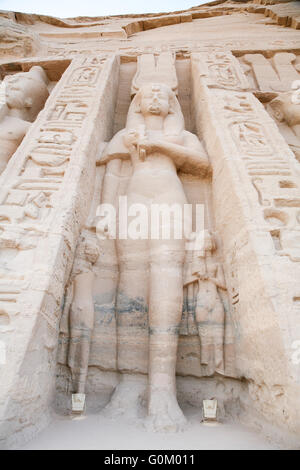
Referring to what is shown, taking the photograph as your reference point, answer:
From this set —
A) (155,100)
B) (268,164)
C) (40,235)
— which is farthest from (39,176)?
(268,164)

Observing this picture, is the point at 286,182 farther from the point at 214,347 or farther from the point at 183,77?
the point at 183,77

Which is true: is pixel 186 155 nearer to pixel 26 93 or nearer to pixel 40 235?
pixel 40 235

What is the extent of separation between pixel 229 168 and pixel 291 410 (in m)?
2.38

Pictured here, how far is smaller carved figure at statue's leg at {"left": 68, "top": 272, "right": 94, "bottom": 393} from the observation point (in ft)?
9.05

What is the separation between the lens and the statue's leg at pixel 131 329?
2678 mm

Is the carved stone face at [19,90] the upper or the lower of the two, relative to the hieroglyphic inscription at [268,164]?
upper

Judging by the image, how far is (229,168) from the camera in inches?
137

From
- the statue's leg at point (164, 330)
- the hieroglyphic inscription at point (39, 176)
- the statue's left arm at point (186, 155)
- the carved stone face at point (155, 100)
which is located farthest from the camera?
the carved stone face at point (155, 100)

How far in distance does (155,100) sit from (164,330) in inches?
132

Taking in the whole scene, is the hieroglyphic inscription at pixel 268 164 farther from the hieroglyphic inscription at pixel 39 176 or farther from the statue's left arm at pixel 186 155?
the hieroglyphic inscription at pixel 39 176

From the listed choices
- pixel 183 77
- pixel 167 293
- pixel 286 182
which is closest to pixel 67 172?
Answer: pixel 167 293

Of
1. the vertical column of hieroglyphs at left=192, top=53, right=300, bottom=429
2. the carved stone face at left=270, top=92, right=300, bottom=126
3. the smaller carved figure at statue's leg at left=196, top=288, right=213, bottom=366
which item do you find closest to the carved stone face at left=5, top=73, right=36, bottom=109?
the vertical column of hieroglyphs at left=192, top=53, right=300, bottom=429

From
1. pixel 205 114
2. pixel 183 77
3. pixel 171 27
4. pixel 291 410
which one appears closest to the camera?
pixel 291 410

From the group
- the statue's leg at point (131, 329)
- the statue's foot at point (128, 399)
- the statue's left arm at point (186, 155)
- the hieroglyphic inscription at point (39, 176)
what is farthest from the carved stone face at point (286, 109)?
the statue's foot at point (128, 399)
